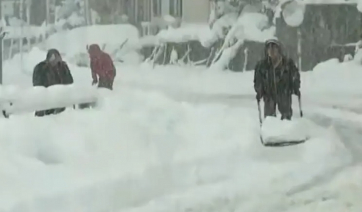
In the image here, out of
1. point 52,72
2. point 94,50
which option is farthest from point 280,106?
point 52,72

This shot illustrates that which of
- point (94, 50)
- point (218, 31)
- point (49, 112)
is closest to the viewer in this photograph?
point (49, 112)

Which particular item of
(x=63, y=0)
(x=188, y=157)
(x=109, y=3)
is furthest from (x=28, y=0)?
(x=188, y=157)

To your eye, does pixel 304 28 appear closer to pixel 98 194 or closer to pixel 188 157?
pixel 188 157

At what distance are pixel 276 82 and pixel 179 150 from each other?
0.38 metres

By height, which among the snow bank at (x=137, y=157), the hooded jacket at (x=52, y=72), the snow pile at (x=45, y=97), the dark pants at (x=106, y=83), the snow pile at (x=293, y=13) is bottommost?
the snow bank at (x=137, y=157)

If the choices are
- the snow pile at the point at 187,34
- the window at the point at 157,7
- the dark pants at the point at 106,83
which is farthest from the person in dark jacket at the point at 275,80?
the dark pants at the point at 106,83

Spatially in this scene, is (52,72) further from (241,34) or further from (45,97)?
(241,34)

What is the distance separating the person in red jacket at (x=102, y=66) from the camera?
5.27 ft

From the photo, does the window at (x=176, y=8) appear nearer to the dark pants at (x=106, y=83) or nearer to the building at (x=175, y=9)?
the building at (x=175, y=9)

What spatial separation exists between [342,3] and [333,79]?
24 cm

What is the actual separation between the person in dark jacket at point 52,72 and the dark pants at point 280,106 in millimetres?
612

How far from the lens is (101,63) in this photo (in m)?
1.62

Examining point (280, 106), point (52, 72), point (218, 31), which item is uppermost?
point (218, 31)

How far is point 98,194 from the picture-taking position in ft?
5.06
